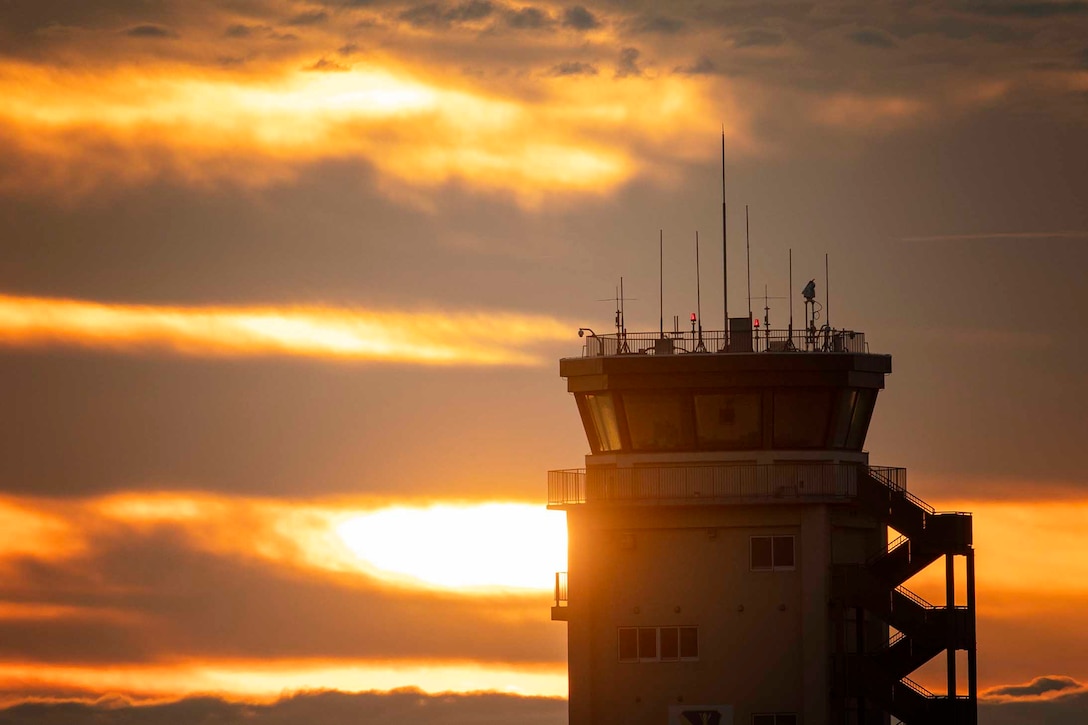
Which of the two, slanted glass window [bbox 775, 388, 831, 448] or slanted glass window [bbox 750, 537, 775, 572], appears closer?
slanted glass window [bbox 750, 537, 775, 572]

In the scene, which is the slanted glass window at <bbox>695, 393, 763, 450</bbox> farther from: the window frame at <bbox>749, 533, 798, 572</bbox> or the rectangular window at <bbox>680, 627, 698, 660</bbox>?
the rectangular window at <bbox>680, 627, 698, 660</bbox>

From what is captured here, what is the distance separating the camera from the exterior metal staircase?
87.1 metres

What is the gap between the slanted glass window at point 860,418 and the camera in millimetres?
90250

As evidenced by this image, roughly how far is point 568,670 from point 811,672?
876 cm

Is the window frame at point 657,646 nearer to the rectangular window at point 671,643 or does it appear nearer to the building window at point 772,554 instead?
the rectangular window at point 671,643

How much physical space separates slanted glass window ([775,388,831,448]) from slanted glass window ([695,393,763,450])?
765 millimetres

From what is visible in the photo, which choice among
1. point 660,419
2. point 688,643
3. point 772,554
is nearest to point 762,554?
point 772,554

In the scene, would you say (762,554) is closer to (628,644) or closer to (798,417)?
(798,417)

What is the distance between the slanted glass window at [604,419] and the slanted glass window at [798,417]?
5.95 m

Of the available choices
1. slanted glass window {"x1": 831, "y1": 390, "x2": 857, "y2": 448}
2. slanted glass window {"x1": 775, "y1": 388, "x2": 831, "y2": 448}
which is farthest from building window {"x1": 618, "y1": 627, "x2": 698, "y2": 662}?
slanted glass window {"x1": 831, "y1": 390, "x2": 857, "y2": 448}

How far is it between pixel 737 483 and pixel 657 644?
6438 millimetres

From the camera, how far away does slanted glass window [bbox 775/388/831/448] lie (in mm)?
88938

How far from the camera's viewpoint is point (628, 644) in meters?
88.5

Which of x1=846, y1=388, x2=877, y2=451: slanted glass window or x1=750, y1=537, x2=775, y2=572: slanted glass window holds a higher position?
x1=846, y1=388, x2=877, y2=451: slanted glass window
